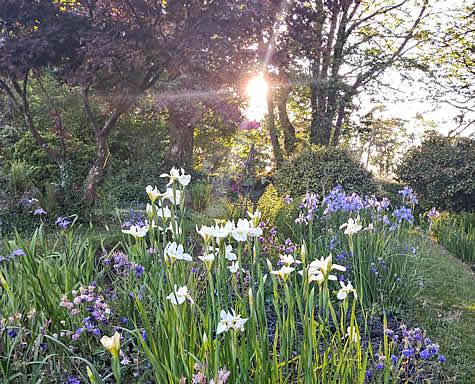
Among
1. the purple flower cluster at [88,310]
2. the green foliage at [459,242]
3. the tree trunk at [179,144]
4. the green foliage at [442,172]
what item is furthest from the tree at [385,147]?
the purple flower cluster at [88,310]

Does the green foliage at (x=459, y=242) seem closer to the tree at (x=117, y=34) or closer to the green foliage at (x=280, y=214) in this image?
the green foliage at (x=280, y=214)

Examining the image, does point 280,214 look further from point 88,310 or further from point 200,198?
point 88,310

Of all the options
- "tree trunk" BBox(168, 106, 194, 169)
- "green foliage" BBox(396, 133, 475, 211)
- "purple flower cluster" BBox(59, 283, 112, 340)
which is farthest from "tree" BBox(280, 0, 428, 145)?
"purple flower cluster" BBox(59, 283, 112, 340)

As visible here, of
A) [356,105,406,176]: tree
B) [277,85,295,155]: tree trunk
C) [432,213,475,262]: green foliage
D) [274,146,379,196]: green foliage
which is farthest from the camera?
[356,105,406,176]: tree

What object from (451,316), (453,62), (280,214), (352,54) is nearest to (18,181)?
(280,214)

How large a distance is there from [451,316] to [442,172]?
703cm

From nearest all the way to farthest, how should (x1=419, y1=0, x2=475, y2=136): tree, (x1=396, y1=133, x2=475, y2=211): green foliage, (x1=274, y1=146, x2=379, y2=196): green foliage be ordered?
(x1=274, y1=146, x2=379, y2=196): green foliage, (x1=396, y1=133, x2=475, y2=211): green foliage, (x1=419, y1=0, x2=475, y2=136): tree

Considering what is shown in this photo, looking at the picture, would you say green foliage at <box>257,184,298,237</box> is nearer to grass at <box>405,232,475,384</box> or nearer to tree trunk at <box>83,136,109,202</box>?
grass at <box>405,232,475,384</box>

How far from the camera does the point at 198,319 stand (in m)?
1.98

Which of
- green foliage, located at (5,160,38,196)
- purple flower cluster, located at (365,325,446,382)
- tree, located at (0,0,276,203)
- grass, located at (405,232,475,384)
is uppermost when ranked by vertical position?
tree, located at (0,0,276,203)

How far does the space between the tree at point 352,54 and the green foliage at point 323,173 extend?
12.6 ft

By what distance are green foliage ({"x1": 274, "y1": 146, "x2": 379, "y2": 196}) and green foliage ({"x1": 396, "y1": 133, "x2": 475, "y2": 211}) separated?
7.40 feet

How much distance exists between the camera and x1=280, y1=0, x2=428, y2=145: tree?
1198cm

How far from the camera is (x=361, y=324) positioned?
102 inches
